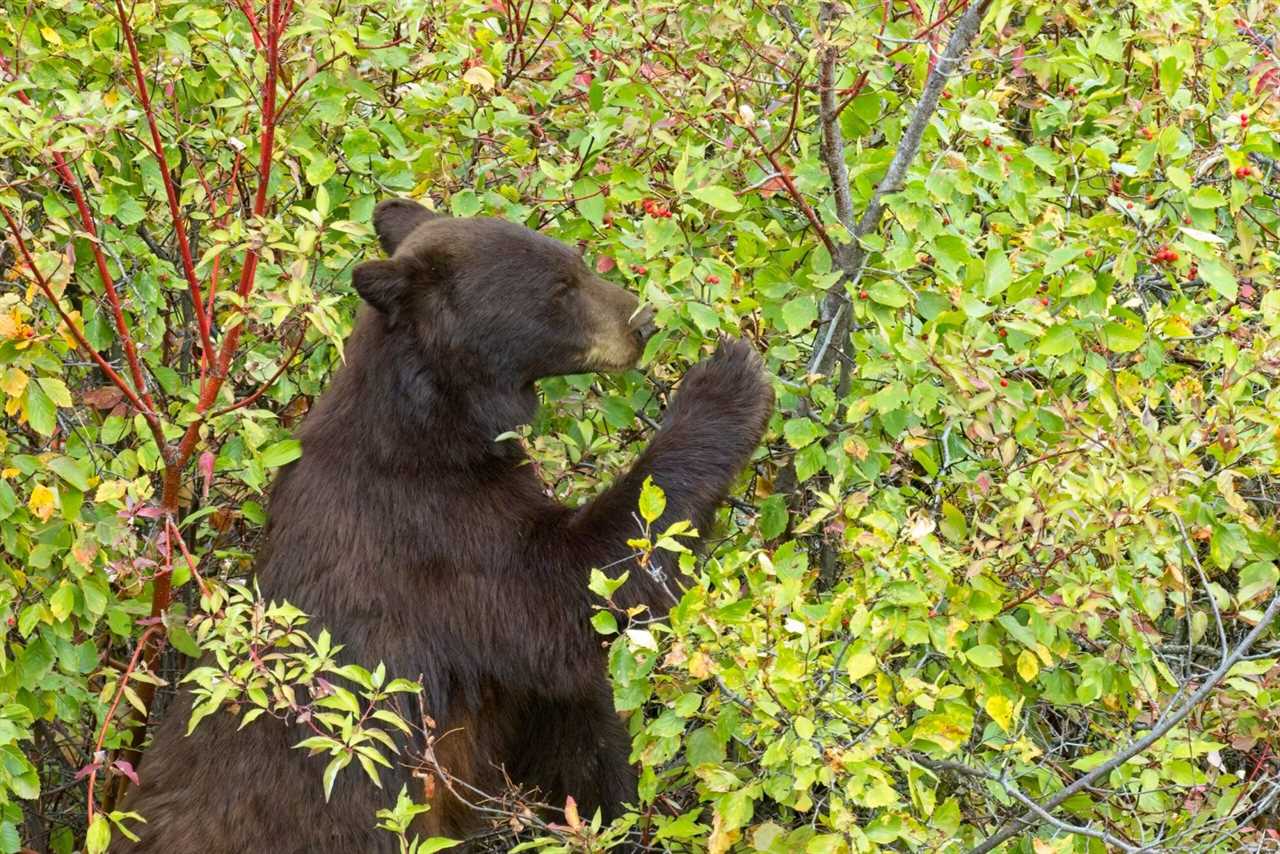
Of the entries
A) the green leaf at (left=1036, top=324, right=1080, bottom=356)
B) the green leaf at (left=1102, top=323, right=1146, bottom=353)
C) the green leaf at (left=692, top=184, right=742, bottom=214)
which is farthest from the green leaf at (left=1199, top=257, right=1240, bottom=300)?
the green leaf at (left=692, top=184, right=742, bottom=214)

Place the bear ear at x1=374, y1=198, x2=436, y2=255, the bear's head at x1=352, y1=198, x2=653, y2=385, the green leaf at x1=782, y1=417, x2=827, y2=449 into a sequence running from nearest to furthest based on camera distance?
the green leaf at x1=782, y1=417, x2=827, y2=449
the bear's head at x1=352, y1=198, x2=653, y2=385
the bear ear at x1=374, y1=198, x2=436, y2=255

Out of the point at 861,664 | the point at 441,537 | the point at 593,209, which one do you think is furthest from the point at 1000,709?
the point at 593,209

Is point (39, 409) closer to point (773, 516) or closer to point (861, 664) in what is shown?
point (773, 516)

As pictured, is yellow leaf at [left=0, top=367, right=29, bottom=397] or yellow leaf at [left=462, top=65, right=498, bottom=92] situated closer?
yellow leaf at [left=0, top=367, right=29, bottom=397]

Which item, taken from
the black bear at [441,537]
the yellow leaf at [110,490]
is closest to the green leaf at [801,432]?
the black bear at [441,537]

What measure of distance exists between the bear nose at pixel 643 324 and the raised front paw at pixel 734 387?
0.18 meters

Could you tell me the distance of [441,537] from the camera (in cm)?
403

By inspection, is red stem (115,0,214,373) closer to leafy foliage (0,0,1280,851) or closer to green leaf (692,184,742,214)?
leafy foliage (0,0,1280,851)

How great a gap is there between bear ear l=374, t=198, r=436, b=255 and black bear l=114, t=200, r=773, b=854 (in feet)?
0.67

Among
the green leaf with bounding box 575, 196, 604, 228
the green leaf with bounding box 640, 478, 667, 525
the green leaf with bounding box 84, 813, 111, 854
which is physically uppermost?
the green leaf with bounding box 575, 196, 604, 228

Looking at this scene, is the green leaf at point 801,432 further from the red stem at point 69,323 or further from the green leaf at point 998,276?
the red stem at point 69,323

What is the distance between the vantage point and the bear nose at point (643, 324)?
4.21 metres

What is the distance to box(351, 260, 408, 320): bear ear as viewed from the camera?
393 cm

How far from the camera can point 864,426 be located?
3.99 meters
